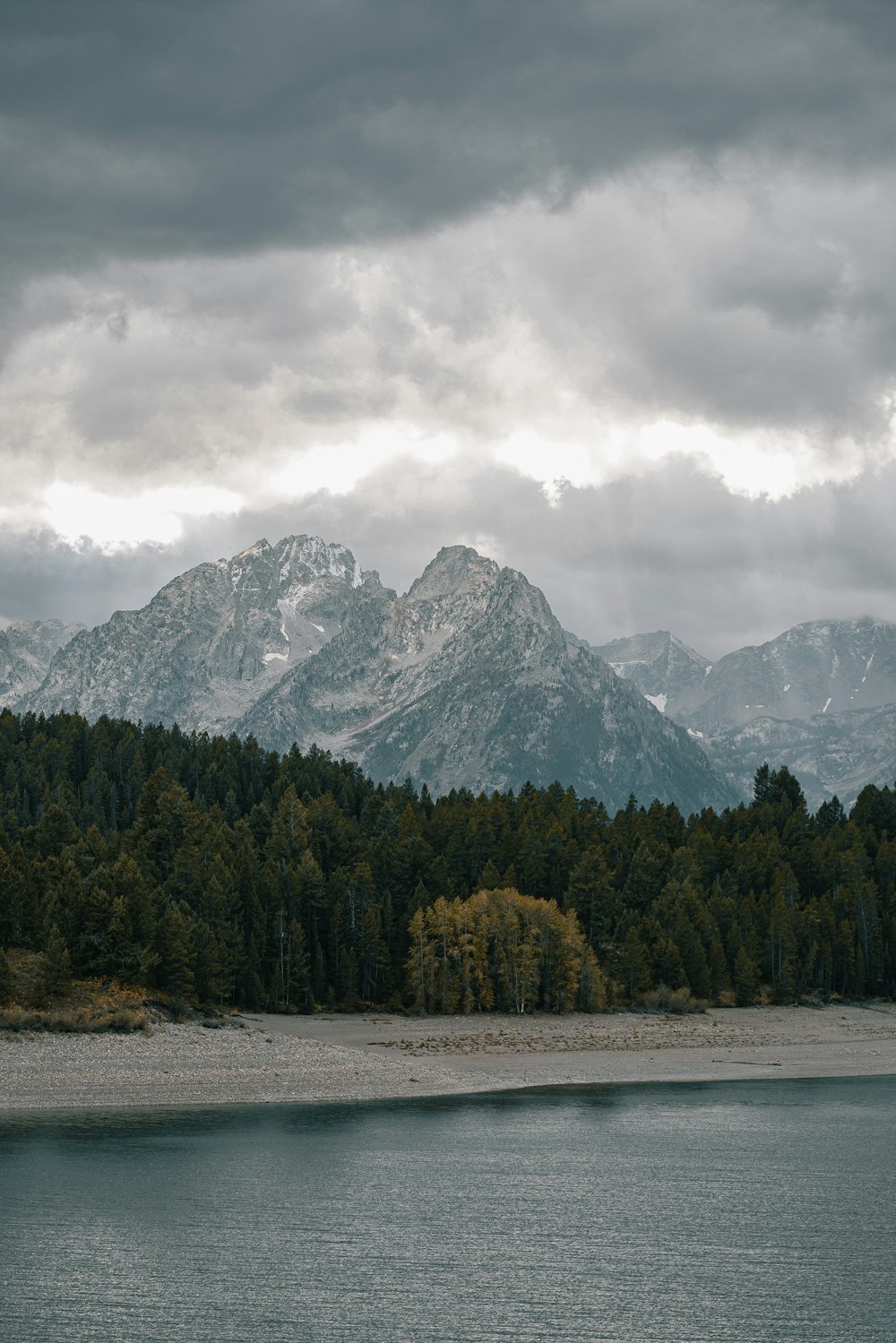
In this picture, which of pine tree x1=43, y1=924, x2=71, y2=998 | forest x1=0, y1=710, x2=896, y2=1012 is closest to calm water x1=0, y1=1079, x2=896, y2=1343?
pine tree x1=43, y1=924, x2=71, y2=998

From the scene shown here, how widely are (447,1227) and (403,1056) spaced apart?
59120 millimetres

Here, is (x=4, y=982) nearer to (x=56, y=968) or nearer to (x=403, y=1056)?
(x=56, y=968)

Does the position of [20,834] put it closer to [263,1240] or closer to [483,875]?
[483,875]

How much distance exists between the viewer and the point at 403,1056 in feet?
384

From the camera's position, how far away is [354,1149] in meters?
77.0

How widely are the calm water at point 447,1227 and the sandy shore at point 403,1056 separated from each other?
381 inches

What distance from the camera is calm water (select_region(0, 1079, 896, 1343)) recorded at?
46.2 meters

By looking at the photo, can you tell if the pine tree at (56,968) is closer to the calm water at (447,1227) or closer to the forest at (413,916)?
the forest at (413,916)

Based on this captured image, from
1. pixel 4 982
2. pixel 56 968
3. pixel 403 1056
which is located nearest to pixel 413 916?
pixel 403 1056

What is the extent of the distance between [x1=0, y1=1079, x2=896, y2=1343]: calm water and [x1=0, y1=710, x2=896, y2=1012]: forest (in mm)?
44363

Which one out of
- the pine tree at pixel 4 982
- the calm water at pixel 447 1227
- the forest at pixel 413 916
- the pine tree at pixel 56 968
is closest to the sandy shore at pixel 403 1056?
the forest at pixel 413 916

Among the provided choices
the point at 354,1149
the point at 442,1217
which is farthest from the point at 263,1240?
the point at 354,1149

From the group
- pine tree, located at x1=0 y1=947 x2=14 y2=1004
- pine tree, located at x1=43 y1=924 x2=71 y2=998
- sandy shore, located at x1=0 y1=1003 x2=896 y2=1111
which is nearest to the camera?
sandy shore, located at x1=0 y1=1003 x2=896 y2=1111

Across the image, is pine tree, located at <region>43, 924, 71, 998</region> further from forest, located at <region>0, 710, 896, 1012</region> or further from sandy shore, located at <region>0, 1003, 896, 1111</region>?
sandy shore, located at <region>0, 1003, 896, 1111</region>
